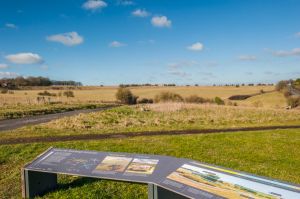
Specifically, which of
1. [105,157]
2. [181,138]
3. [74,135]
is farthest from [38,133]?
[105,157]

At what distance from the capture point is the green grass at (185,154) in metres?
7.36

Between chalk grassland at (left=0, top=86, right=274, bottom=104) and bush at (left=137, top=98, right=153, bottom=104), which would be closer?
chalk grassland at (left=0, top=86, right=274, bottom=104)

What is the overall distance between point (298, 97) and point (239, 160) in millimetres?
44577

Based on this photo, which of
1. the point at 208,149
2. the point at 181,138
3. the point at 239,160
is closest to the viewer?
the point at 239,160

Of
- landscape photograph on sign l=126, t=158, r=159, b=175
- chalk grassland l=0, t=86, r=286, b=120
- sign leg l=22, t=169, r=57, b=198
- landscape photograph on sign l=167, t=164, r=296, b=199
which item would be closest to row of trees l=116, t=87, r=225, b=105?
chalk grassland l=0, t=86, r=286, b=120

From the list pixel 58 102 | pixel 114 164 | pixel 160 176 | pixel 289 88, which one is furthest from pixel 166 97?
pixel 160 176

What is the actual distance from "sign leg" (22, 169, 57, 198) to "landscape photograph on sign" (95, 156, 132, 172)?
5.68 feet

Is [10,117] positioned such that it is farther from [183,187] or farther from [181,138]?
[183,187]

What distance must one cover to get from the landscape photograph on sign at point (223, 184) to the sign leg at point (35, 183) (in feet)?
10.6

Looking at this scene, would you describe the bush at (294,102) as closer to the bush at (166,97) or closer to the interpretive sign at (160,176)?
the bush at (166,97)

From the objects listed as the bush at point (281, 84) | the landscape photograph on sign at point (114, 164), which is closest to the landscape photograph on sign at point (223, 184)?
the landscape photograph on sign at point (114, 164)

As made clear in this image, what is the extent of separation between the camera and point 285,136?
14930 millimetres

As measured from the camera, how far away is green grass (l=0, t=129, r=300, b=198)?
7.36 meters

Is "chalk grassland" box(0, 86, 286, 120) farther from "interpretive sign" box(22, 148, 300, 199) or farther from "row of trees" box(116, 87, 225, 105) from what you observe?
"interpretive sign" box(22, 148, 300, 199)
